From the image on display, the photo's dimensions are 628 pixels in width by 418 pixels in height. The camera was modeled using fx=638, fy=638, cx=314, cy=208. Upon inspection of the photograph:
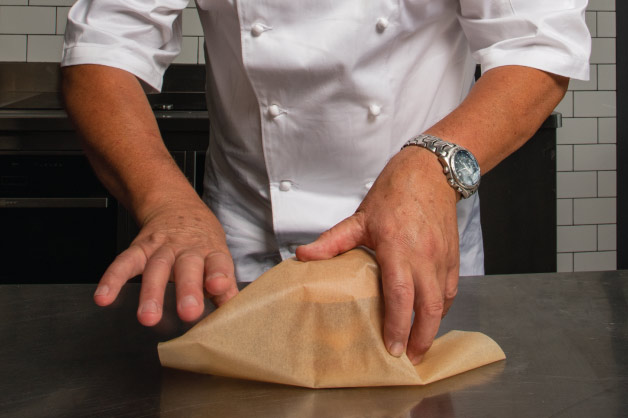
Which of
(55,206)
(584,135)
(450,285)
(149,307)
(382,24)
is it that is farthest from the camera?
(584,135)

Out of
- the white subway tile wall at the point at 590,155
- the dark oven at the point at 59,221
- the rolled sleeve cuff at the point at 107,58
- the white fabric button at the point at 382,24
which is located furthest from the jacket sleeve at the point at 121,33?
the white subway tile wall at the point at 590,155

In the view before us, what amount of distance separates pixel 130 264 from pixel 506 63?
0.49 metres

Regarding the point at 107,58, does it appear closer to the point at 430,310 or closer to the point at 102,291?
the point at 102,291

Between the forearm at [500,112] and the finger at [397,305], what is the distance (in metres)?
0.21

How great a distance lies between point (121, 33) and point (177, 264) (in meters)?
0.46

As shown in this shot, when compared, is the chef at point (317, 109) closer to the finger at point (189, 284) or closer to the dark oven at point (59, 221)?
the finger at point (189, 284)

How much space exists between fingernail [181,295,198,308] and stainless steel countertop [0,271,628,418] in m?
0.06

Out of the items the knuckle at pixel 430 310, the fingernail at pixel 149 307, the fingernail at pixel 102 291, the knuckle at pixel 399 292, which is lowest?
the knuckle at pixel 430 310

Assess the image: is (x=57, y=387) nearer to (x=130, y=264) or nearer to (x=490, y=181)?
(x=130, y=264)

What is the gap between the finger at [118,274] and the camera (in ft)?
1.58

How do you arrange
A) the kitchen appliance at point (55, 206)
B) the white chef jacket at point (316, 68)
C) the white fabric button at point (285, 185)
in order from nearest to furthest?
the white chef jacket at point (316, 68) → the white fabric button at point (285, 185) → the kitchen appliance at point (55, 206)

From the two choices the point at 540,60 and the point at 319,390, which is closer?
the point at 319,390

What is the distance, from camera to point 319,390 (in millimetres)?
464

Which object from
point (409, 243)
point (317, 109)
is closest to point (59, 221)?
point (317, 109)
